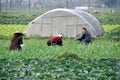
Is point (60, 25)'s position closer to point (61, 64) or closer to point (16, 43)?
point (16, 43)

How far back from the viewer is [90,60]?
42.2 ft

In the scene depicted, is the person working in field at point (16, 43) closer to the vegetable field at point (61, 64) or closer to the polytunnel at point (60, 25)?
the vegetable field at point (61, 64)

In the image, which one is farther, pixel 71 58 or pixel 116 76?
pixel 71 58

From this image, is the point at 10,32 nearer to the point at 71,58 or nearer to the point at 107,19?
the point at 71,58

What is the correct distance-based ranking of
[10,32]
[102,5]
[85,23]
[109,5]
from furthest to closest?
[102,5] → [109,5] → [10,32] → [85,23]

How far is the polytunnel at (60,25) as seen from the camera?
2333 centimetres

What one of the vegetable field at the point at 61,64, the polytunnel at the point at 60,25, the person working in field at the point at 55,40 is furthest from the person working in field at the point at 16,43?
the polytunnel at the point at 60,25

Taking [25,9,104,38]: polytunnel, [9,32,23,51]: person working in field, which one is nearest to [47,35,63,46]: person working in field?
[9,32,23,51]: person working in field

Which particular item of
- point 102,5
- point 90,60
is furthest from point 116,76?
point 102,5

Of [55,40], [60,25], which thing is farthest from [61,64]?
[60,25]

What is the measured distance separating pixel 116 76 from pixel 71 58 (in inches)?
143

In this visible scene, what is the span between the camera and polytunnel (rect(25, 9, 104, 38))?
23.3 meters

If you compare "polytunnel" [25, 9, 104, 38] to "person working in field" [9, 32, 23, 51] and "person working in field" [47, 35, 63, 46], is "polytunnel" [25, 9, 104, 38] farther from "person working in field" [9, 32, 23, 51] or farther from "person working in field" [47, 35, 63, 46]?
"person working in field" [9, 32, 23, 51]

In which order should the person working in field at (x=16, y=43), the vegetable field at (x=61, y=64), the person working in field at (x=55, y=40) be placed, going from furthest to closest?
1. the person working in field at (x=55, y=40)
2. the person working in field at (x=16, y=43)
3. the vegetable field at (x=61, y=64)
